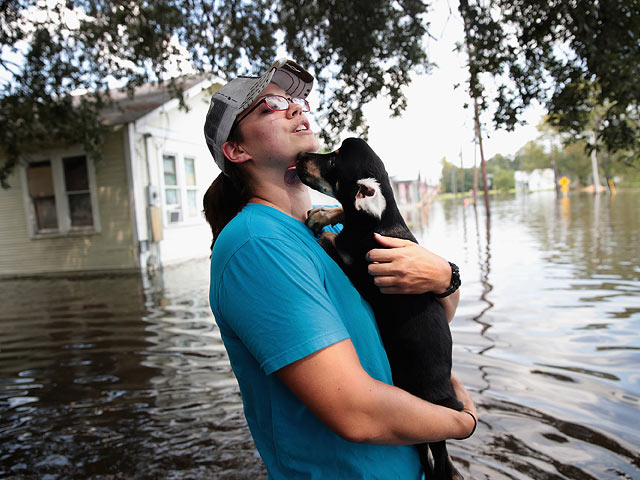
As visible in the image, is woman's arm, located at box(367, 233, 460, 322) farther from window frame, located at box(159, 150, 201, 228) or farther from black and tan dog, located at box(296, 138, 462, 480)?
window frame, located at box(159, 150, 201, 228)

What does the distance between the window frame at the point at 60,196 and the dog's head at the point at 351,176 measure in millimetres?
13038

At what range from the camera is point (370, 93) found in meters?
6.34

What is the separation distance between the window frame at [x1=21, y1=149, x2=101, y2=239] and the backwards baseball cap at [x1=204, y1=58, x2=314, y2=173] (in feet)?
42.6

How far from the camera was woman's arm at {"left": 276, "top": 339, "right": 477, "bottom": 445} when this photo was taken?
1.22 metres

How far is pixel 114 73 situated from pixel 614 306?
838 cm

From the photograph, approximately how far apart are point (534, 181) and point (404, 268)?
109m

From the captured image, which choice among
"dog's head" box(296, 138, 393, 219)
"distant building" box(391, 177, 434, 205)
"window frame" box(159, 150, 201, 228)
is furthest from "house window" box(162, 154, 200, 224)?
"distant building" box(391, 177, 434, 205)

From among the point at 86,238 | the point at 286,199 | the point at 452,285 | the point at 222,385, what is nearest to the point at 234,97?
the point at 286,199

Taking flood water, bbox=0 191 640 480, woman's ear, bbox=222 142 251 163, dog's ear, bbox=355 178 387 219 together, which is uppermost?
woman's ear, bbox=222 142 251 163

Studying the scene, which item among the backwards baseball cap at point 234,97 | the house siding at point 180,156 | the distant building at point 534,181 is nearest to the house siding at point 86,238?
the house siding at point 180,156

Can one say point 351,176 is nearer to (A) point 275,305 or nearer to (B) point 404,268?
(B) point 404,268

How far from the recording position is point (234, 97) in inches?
64.4

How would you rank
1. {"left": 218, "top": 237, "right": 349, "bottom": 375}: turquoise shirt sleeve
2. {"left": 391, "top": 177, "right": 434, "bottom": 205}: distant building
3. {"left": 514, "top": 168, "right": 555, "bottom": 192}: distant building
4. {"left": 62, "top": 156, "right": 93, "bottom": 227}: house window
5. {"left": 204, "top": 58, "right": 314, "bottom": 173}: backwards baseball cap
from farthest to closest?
{"left": 514, "top": 168, "right": 555, "bottom": 192}: distant building
{"left": 391, "top": 177, "right": 434, "bottom": 205}: distant building
{"left": 62, "top": 156, "right": 93, "bottom": 227}: house window
{"left": 204, "top": 58, "right": 314, "bottom": 173}: backwards baseball cap
{"left": 218, "top": 237, "right": 349, "bottom": 375}: turquoise shirt sleeve

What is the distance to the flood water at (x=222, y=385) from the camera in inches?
142
